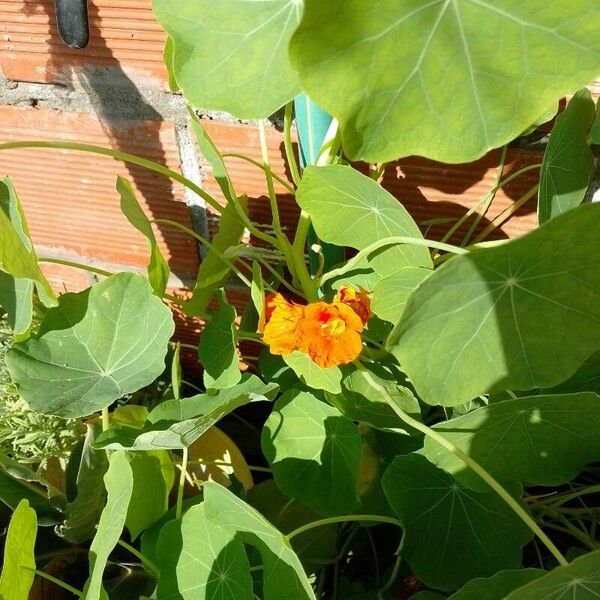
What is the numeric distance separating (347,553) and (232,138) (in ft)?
2.05

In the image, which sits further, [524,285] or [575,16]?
[524,285]

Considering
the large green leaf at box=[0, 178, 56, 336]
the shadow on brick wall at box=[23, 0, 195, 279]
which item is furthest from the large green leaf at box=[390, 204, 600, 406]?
the shadow on brick wall at box=[23, 0, 195, 279]

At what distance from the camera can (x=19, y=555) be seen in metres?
0.64

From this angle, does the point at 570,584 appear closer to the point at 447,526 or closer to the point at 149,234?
the point at 447,526

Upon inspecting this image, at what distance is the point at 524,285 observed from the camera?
0.61 m

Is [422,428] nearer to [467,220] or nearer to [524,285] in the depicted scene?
[524,285]

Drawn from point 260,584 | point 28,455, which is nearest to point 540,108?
point 260,584

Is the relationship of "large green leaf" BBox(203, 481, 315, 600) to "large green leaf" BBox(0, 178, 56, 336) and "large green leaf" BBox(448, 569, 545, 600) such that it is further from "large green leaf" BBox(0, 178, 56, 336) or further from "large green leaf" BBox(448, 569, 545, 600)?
"large green leaf" BBox(0, 178, 56, 336)

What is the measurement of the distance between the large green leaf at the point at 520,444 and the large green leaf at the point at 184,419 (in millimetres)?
203

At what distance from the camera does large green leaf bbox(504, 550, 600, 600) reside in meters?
0.52

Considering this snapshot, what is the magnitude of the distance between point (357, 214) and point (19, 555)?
48 cm

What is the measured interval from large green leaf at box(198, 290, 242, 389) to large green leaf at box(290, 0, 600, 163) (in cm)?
33

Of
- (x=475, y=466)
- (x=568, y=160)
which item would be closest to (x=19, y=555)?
(x=475, y=466)

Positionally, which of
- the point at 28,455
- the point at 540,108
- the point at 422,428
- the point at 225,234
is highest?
the point at 540,108
